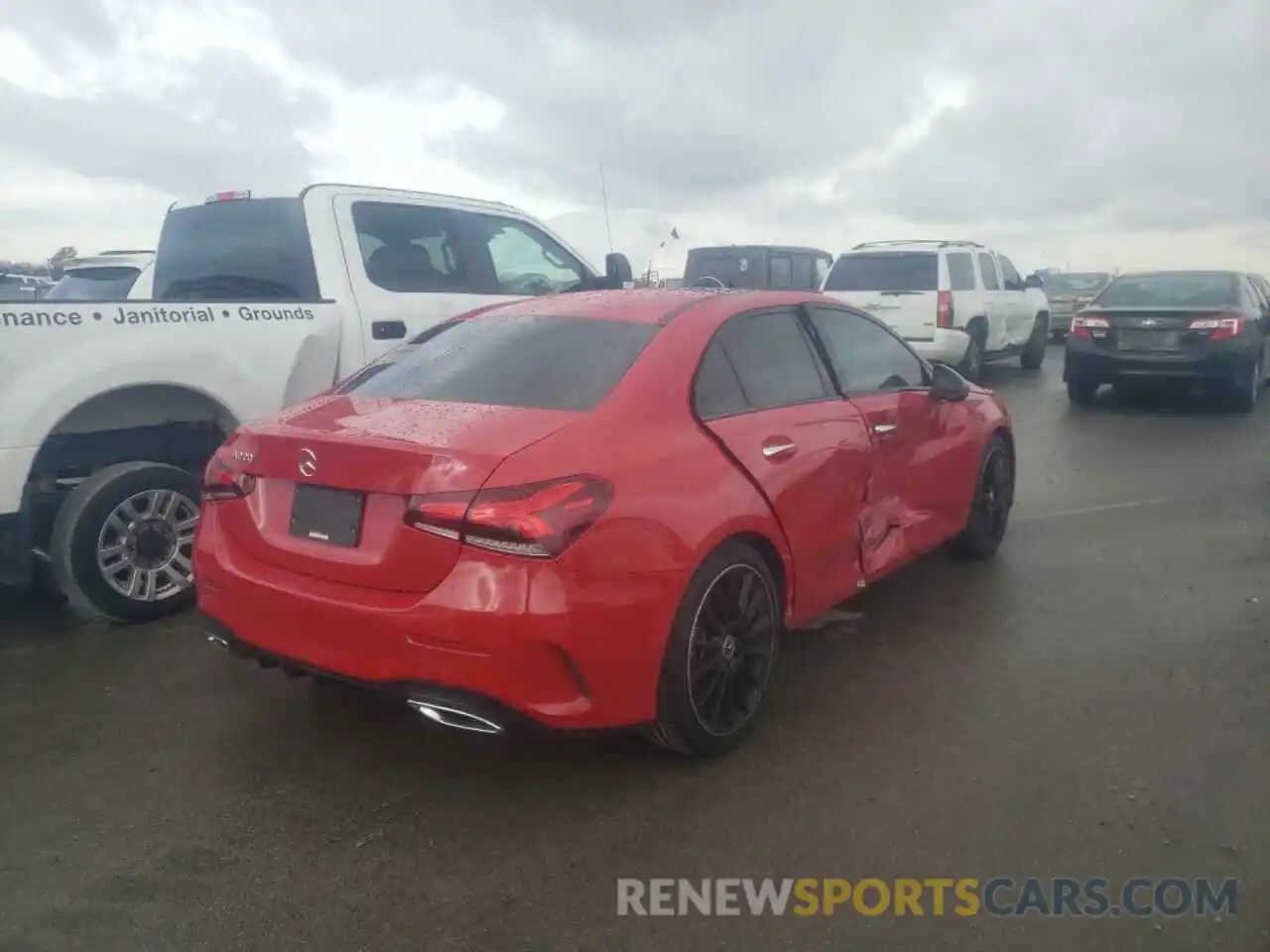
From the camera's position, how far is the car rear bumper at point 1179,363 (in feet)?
38.0

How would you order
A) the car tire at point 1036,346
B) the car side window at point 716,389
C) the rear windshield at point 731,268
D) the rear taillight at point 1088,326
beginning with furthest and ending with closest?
1. the rear windshield at point 731,268
2. the car tire at point 1036,346
3. the rear taillight at point 1088,326
4. the car side window at point 716,389

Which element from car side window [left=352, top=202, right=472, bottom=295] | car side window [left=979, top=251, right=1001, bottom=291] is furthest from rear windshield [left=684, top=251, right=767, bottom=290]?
car side window [left=352, top=202, right=472, bottom=295]

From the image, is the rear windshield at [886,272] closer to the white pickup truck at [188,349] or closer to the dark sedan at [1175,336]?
the dark sedan at [1175,336]

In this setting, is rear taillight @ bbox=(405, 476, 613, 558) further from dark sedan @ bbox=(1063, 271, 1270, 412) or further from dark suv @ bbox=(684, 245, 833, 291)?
dark suv @ bbox=(684, 245, 833, 291)

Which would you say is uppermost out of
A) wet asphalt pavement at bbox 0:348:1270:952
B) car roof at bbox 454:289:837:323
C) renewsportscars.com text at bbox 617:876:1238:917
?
car roof at bbox 454:289:837:323

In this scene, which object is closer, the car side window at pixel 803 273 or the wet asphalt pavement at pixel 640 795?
the wet asphalt pavement at pixel 640 795

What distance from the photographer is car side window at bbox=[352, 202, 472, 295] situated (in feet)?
20.0

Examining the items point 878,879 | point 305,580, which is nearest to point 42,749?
point 305,580

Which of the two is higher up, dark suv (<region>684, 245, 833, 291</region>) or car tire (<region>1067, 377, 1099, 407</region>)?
dark suv (<region>684, 245, 833, 291</region>)

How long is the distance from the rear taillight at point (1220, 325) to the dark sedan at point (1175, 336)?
0.03ft

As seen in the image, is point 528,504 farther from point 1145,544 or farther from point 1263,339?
point 1263,339

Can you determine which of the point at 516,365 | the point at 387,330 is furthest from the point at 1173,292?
the point at 516,365

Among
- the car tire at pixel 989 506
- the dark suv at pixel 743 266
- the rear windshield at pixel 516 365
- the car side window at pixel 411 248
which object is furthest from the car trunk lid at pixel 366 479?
the dark suv at pixel 743 266

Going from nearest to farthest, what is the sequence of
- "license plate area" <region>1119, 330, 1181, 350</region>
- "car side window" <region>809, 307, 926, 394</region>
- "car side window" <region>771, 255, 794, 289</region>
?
"car side window" <region>809, 307, 926, 394</region>, "license plate area" <region>1119, 330, 1181, 350</region>, "car side window" <region>771, 255, 794, 289</region>
